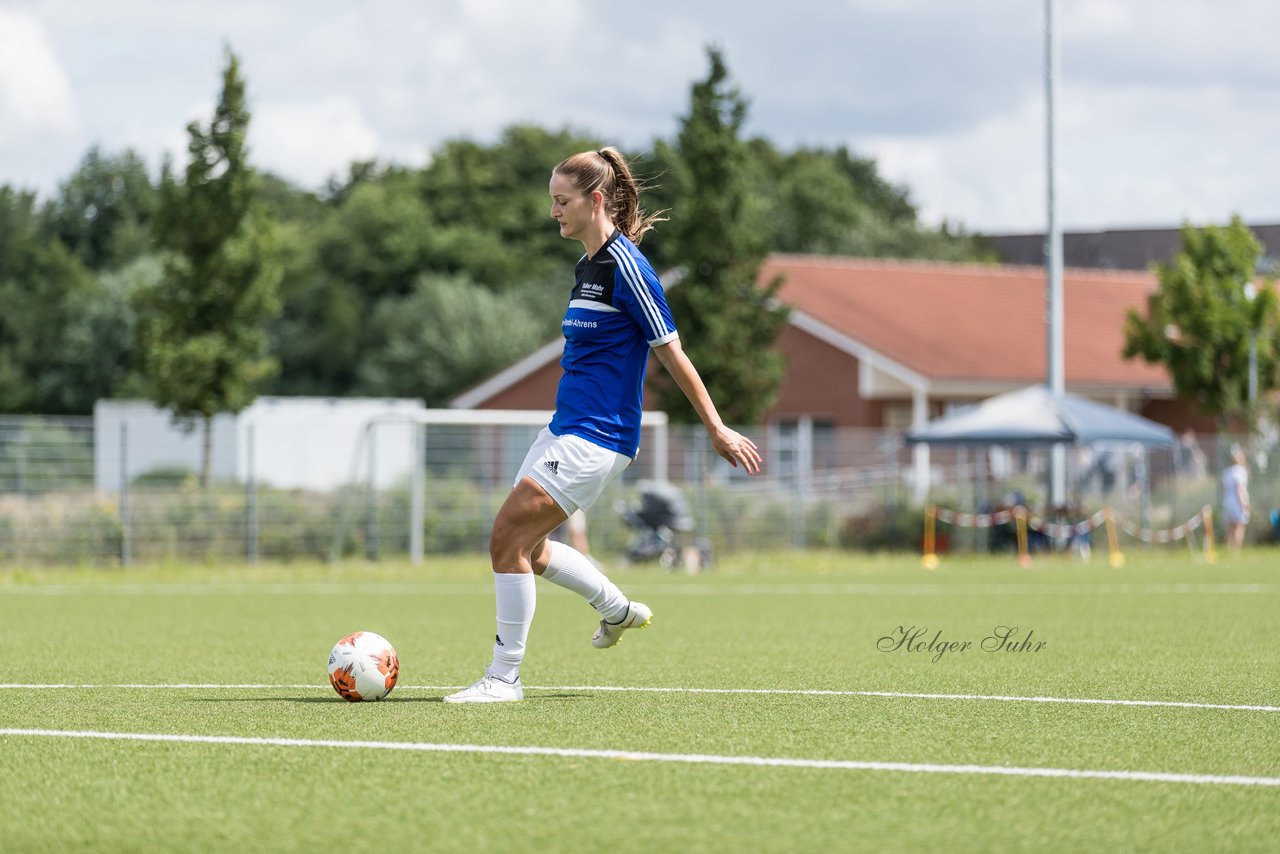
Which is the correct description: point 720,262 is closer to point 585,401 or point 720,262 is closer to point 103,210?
point 585,401

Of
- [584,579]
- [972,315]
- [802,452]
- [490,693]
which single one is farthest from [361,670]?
[972,315]

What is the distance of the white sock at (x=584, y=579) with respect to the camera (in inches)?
311

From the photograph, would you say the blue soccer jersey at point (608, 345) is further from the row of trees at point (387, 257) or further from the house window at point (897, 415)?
the row of trees at point (387, 257)

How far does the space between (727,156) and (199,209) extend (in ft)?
28.7

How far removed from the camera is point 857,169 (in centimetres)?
8412

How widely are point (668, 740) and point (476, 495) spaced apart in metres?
20.1

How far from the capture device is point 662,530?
80.1 ft

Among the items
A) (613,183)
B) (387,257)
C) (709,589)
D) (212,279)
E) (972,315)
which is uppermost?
(387,257)

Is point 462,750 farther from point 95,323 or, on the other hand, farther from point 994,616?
point 95,323

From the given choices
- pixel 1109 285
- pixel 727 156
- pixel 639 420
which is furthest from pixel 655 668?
pixel 1109 285

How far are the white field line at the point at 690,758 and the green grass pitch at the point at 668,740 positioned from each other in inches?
0.8

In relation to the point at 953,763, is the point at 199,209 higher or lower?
higher

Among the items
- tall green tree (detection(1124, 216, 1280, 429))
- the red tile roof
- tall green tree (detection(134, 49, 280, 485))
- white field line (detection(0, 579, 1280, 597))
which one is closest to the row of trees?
the red tile roof

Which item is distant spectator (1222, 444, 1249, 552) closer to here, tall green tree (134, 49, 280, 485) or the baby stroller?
the baby stroller
